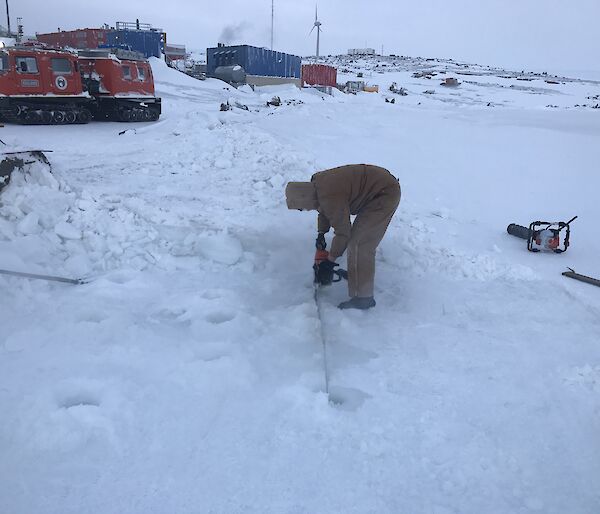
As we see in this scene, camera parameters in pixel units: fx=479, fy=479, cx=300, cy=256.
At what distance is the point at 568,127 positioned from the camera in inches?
595

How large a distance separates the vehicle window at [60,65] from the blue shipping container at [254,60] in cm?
1986

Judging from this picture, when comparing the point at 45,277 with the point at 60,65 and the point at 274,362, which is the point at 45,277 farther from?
the point at 60,65


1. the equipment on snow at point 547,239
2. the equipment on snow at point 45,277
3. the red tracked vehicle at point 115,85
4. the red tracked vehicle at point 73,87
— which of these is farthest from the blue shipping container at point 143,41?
the equipment on snow at point 547,239

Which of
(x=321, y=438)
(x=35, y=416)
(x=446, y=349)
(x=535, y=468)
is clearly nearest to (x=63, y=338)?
(x=35, y=416)

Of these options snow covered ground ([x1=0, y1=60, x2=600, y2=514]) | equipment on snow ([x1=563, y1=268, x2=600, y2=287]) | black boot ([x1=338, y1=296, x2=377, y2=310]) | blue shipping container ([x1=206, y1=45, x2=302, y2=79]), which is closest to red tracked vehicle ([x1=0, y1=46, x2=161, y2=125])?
snow covered ground ([x1=0, y1=60, x2=600, y2=514])

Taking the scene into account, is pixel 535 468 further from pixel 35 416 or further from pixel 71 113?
pixel 71 113

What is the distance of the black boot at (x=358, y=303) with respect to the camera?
4.34 metres

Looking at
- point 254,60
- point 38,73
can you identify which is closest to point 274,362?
point 38,73

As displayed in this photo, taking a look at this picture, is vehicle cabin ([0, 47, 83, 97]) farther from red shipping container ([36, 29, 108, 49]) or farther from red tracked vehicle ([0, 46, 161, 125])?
red shipping container ([36, 29, 108, 49])

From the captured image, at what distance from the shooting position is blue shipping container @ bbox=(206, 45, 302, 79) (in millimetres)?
32062

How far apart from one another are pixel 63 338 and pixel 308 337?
6.20 feet

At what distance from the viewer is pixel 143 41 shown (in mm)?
31531

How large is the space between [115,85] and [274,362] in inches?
558

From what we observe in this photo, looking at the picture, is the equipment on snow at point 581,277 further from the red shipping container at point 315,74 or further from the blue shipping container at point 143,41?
the red shipping container at point 315,74
